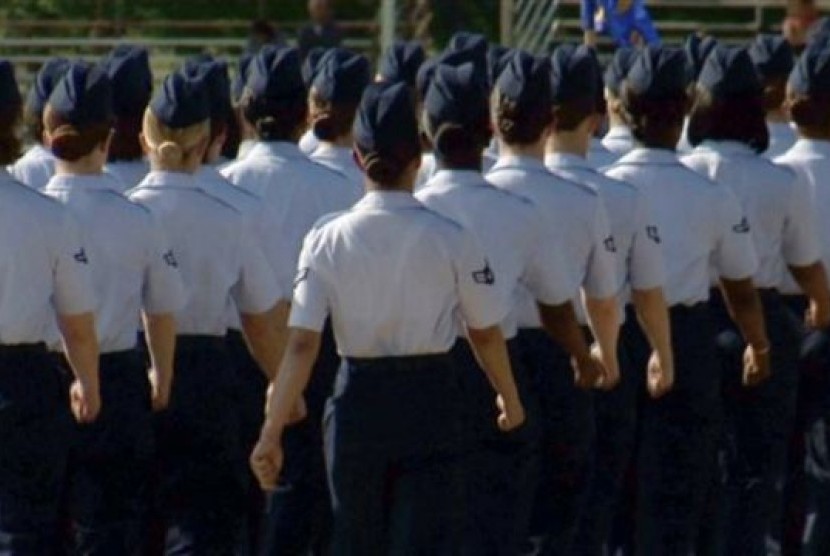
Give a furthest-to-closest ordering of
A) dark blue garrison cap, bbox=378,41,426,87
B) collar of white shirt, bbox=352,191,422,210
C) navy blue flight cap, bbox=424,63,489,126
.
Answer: dark blue garrison cap, bbox=378,41,426,87
navy blue flight cap, bbox=424,63,489,126
collar of white shirt, bbox=352,191,422,210

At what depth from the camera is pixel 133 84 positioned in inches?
453

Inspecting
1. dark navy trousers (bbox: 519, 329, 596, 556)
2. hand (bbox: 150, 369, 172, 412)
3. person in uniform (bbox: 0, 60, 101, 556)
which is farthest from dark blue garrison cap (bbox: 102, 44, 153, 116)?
dark navy trousers (bbox: 519, 329, 596, 556)

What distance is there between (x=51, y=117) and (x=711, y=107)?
2.77m

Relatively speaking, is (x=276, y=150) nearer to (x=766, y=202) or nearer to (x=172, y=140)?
(x=172, y=140)

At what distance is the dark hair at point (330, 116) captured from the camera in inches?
483

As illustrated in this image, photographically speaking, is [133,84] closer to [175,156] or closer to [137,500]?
[175,156]

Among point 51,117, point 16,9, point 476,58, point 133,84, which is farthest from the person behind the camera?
point 16,9

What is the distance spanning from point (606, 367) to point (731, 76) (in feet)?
4.82

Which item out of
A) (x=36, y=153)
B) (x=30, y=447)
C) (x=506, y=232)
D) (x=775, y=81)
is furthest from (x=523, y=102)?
(x=775, y=81)

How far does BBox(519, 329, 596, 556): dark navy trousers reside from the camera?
11164 mm

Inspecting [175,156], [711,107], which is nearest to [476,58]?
[711,107]

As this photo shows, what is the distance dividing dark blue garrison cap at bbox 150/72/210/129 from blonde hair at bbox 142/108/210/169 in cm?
2

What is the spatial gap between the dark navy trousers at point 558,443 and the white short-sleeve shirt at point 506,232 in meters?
0.20

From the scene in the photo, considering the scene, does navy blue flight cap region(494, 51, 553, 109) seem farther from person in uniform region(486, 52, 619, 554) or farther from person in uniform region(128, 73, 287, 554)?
person in uniform region(128, 73, 287, 554)
